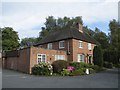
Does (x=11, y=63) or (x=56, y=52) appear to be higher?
(x=56, y=52)

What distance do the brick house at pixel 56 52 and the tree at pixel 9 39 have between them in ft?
69.1

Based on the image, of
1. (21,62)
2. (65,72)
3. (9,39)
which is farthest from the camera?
(9,39)

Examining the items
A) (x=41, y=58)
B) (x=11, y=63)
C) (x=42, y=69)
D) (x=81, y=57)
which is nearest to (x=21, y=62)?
(x=41, y=58)

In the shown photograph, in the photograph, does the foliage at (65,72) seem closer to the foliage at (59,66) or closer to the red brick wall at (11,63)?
the foliage at (59,66)

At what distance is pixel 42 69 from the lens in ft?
92.2

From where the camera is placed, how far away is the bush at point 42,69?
27859 mm

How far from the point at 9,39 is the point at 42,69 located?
39.8m

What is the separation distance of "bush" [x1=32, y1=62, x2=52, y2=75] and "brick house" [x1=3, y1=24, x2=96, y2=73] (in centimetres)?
114

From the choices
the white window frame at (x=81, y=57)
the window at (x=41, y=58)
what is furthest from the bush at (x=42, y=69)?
the white window frame at (x=81, y=57)

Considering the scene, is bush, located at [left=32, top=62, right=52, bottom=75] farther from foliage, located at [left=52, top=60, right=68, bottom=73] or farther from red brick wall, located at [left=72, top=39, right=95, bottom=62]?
red brick wall, located at [left=72, top=39, right=95, bottom=62]

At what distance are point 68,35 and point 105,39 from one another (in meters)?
28.6

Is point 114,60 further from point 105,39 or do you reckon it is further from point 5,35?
point 5,35

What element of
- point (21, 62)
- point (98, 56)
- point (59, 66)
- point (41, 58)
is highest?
point (98, 56)

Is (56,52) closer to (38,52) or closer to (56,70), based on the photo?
(38,52)
